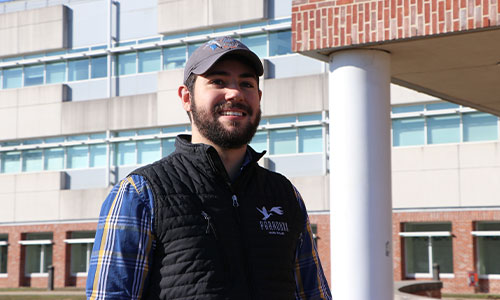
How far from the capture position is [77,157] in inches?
1495

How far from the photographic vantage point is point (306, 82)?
3350 cm

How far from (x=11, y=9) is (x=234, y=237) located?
3985 centimetres

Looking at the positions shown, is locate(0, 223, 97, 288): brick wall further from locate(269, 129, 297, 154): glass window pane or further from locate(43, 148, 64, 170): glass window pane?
locate(269, 129, 297, 154): glass window pane

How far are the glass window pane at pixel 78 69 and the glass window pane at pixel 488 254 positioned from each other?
1941 centimetres

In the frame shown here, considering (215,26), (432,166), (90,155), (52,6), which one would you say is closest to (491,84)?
(432,166)

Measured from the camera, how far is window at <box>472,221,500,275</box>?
30.0 metres

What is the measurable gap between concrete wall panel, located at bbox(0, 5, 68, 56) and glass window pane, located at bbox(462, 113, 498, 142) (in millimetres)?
19003

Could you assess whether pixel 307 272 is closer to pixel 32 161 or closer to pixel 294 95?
pixel 294 95

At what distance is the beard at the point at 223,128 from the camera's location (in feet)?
9.50

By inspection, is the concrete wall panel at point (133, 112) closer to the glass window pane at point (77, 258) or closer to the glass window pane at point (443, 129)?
the glass window pane at point (77, 258)

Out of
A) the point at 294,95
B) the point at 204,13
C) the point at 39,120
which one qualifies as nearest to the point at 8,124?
the point at 39,120

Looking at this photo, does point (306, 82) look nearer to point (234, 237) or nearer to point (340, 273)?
point (340, 273)

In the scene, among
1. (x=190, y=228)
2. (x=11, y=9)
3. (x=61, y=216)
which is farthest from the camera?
(x=11, y=9)

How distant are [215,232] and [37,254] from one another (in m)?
37.4
